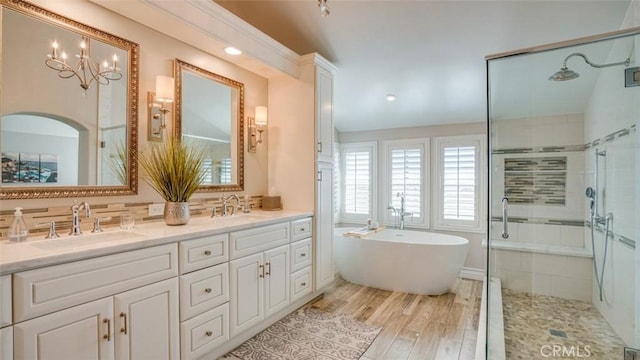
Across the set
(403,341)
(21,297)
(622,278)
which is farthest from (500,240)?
(21,297)

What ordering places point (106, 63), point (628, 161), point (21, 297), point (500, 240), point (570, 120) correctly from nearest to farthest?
point (21, 297) < point (106, 63) < point (628, 161) < point (570, 120) < point (500, 240)

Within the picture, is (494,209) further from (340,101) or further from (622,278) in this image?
(340,101)

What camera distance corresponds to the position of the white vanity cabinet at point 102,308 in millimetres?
1241

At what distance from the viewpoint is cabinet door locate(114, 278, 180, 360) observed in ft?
5.00

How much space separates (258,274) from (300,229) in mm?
648

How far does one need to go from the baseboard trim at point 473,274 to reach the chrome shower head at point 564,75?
8.41 feet

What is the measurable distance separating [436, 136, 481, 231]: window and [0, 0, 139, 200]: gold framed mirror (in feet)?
12.6

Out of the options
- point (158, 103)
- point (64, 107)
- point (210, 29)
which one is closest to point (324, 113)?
point (210, 29)

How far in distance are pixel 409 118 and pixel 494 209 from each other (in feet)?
6.44

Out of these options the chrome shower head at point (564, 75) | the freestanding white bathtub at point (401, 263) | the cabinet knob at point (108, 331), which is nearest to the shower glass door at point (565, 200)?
the chrome shower head at point (564, 75)

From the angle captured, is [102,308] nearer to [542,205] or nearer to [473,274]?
[542,205]

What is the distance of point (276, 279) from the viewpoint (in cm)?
259

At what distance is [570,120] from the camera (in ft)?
9.30

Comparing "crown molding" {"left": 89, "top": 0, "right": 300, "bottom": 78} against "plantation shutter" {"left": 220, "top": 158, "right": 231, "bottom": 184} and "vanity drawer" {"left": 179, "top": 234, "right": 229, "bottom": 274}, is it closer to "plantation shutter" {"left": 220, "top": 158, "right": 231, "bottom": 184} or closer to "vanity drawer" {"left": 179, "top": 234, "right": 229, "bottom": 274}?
"plantation shutter" {"left": 220, "top": 158, "right": 231, "bottom": 184}
